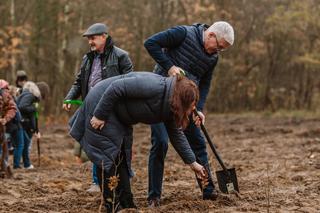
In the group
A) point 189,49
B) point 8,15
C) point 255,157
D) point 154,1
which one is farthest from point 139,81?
point 154,1

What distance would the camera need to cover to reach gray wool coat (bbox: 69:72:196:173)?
6059 millimetres

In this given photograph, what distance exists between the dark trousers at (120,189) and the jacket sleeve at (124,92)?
2.16ft

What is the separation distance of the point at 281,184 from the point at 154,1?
88.1 feet

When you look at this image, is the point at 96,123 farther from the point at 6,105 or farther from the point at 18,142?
the point at 18,142

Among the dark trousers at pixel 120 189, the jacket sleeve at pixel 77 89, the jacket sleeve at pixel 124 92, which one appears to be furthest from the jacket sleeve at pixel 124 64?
the jacket sleeve at pixel 124 92

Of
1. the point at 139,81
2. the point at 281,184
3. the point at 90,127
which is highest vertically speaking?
the point at 139,81

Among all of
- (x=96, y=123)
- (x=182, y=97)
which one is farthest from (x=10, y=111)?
(x=182, y=97)

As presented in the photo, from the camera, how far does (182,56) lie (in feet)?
24.0

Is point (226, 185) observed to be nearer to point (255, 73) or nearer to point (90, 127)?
point (90, 127)

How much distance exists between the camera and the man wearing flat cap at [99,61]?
7.98m

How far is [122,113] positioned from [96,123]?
0.87 feet

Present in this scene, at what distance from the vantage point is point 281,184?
352 inches

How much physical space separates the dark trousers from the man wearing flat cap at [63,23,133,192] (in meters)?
1.65

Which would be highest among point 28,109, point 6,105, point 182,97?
point 182,97
